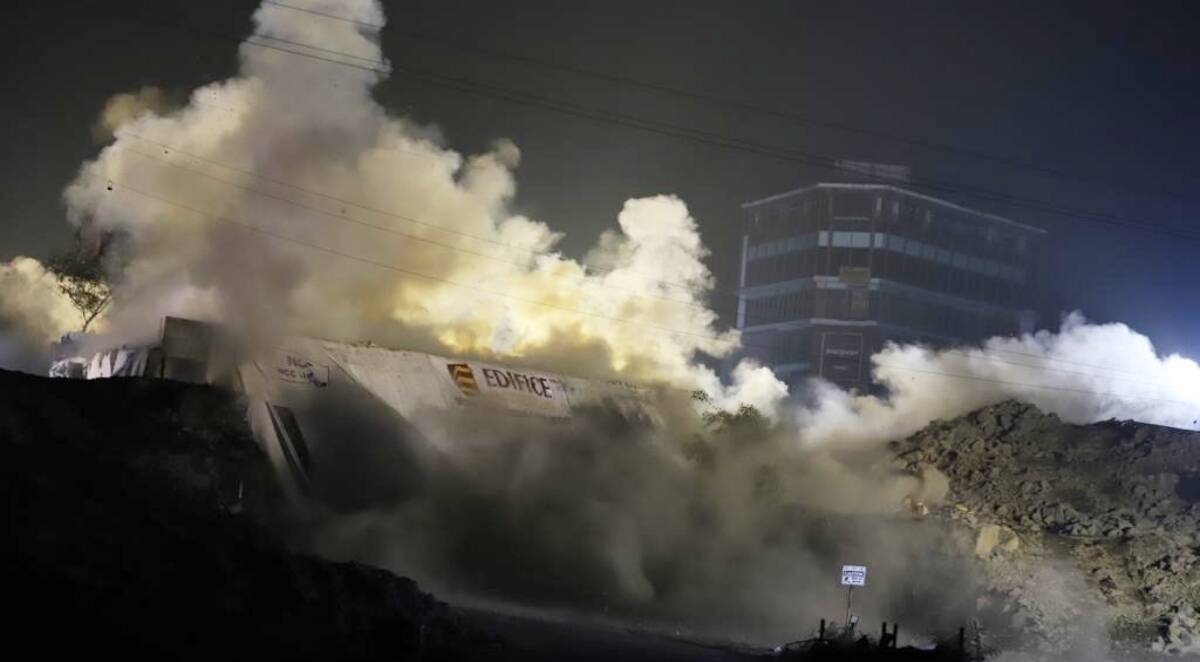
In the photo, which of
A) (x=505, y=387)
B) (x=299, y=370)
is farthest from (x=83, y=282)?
(x=505, y=387)

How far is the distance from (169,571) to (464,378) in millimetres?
39403

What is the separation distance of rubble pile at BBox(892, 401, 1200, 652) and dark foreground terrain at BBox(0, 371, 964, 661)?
2462 centimetres

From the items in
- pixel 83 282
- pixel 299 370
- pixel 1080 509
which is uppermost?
pixel 83 282

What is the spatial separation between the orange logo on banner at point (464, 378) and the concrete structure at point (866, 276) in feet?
167

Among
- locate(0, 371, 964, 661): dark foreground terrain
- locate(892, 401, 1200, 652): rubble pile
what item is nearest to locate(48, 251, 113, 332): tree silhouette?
locate(0, 371, 964, 661): dark foreground terrain

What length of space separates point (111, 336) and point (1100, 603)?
56.2 m

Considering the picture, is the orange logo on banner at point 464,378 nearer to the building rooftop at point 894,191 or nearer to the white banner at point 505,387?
the white banner at point 505,387

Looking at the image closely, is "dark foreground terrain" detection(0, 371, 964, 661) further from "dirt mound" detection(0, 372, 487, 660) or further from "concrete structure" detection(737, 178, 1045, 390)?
"concrete structure" detection(737, 178, 1045, 390)

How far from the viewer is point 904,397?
9219 centimetres

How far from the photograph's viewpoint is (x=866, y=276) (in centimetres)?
11938

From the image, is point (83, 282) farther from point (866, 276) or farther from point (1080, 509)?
point (866, 276)

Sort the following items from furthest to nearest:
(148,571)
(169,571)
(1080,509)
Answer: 1. (1080,509)
2. (169,571)
3. (148,571)

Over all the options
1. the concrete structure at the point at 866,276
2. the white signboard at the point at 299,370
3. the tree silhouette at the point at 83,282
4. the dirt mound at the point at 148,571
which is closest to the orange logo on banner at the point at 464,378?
the white signboard at the point at 299,370

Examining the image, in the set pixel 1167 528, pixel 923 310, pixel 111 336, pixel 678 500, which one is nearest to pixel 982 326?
pixel 923 310
